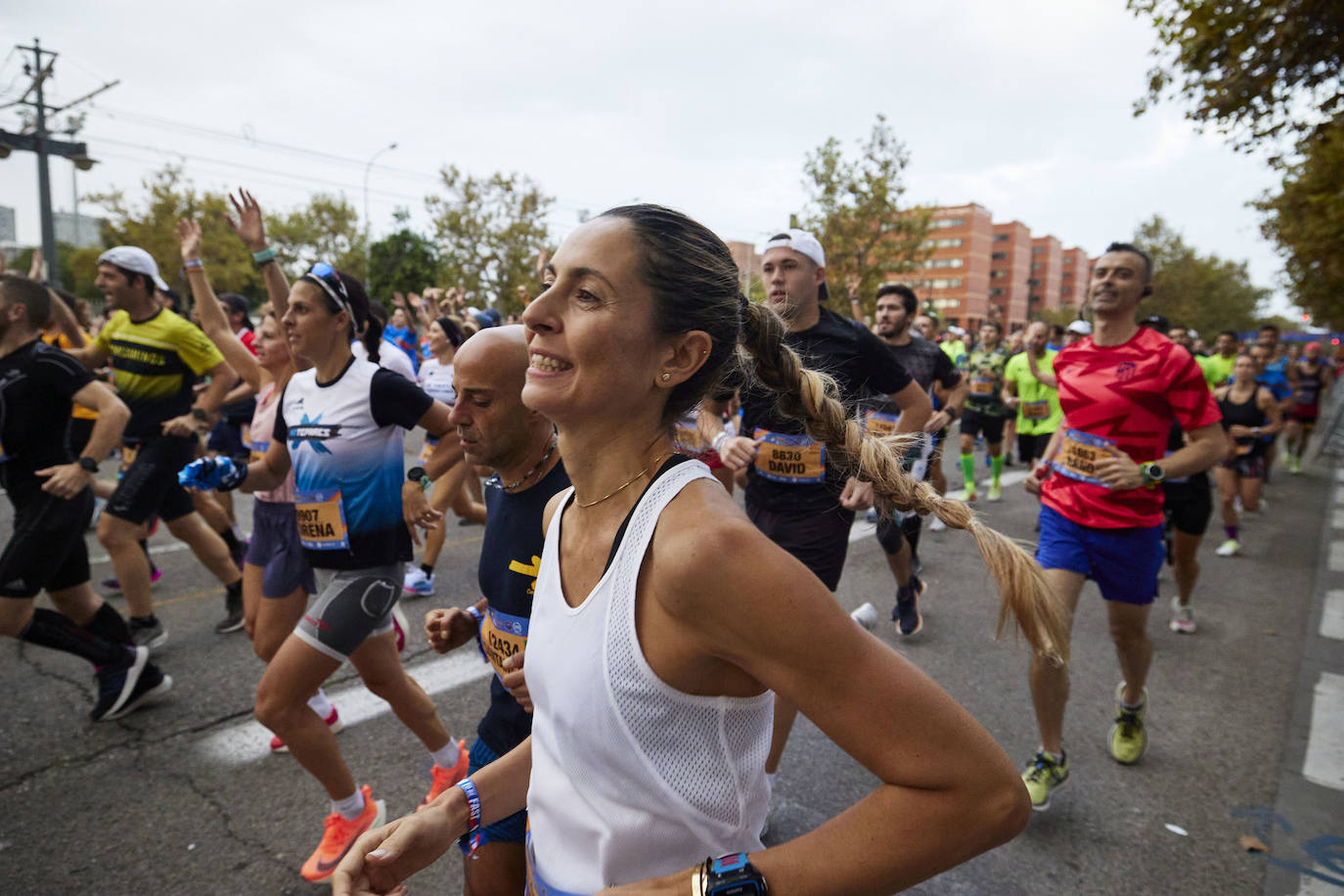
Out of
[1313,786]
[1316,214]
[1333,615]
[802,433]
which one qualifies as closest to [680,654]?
[802,433]

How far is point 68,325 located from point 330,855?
5.29 meters

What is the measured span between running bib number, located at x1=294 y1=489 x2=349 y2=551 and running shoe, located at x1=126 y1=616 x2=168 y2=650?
2461mm

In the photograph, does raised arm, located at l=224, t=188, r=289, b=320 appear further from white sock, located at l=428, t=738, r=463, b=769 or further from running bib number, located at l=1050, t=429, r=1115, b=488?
running bib number, located at l=1050, t=429, r=1115, b=488

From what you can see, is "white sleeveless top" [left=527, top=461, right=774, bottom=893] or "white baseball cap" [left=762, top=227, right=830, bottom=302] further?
"white baseball cap" [left=762, top=227, right=830, bottom=302]

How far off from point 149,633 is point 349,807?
8.91ft

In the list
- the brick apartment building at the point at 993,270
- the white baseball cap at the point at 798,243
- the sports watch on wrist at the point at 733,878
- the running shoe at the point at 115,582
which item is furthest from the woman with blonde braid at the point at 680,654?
the brick apartment building at the point at 993,270

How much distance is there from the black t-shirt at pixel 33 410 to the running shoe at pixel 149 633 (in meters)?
1.04

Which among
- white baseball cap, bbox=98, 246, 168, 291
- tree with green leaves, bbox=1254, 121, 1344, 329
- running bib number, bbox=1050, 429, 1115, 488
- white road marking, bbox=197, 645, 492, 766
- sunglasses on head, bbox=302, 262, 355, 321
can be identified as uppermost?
tree with green leaves, bbox=1254, 121, 1344, 329

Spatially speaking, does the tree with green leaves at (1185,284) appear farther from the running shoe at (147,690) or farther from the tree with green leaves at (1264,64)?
the running shoe at (147,690)

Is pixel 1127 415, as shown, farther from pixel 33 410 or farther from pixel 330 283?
pixel 33 410

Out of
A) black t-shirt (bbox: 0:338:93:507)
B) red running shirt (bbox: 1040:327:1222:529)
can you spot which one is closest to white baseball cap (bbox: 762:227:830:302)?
red running shirt (bbox: 1040:327:1222:529)

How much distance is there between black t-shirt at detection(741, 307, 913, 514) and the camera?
11.2ft

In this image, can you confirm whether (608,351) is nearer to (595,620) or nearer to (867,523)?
(595,620)

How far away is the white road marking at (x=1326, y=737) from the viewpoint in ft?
11.6
